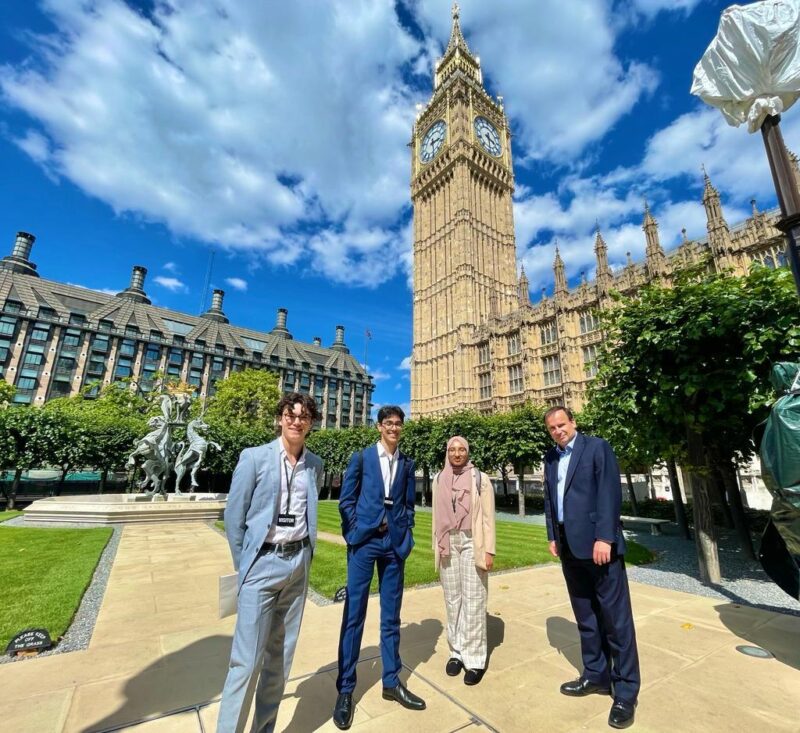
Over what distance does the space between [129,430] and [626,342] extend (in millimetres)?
29602

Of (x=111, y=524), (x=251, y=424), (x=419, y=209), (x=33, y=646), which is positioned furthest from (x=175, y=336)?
(x=33, y=646)

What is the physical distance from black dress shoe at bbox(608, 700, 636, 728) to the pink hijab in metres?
1.65

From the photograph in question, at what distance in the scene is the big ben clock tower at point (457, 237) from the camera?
49.4 meters

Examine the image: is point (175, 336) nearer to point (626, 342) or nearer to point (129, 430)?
point (129, 430)

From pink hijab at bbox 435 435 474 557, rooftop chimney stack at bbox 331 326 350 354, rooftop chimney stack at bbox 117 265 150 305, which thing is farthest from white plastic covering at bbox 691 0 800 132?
rooftop chimney stack at bbox 331 326 350 354

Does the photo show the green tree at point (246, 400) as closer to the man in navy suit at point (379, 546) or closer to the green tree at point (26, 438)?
the green tree at point (26, 438)

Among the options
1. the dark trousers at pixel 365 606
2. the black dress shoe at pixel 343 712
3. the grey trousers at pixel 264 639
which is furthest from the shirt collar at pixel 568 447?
the black dress shoe at pixel 343 712

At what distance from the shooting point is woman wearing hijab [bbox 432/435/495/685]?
3650 mm

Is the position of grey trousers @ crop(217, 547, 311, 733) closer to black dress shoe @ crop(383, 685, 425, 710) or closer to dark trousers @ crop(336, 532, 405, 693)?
dark trousers @ crop(336, 532, 405, 693)

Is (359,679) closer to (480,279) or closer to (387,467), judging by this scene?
(387,467)

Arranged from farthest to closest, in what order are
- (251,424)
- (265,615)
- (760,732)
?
(251,424) < (760,732) < (265,615)

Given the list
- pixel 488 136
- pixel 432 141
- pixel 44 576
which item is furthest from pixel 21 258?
pixel 44 576

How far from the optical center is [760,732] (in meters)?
2.79

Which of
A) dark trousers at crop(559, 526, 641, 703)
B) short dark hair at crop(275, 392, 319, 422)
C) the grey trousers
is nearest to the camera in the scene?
the grey trousers
